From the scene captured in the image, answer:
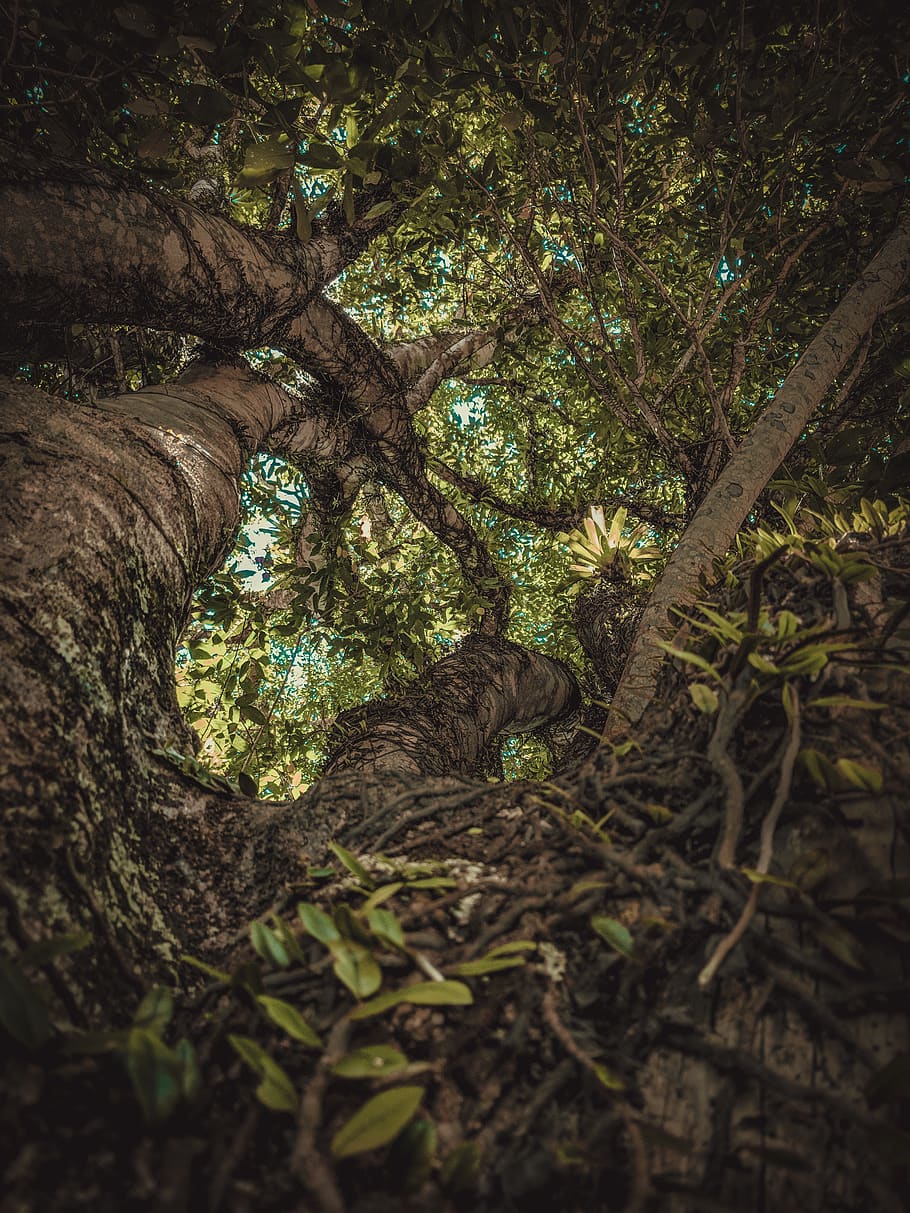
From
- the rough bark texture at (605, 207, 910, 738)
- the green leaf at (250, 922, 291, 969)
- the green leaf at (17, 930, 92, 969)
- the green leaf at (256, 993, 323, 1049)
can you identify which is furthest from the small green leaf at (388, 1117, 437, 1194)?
the rough bark texture at (605, 207, 910, 738)

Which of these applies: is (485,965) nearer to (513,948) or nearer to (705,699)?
(513,948)

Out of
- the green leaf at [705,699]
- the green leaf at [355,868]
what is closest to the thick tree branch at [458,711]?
the green leaf at [355,868]

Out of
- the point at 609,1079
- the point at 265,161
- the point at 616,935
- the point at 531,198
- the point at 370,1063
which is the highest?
the point at 531,198

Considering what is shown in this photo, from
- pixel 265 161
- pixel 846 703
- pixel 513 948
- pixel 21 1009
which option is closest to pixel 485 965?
pixel 513 948

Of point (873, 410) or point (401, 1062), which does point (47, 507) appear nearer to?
point (401, 1062)

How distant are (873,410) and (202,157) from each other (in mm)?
3908

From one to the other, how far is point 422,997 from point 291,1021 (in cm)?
13

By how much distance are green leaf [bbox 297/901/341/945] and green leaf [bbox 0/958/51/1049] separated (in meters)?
0.24

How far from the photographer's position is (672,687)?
1063 millimetres

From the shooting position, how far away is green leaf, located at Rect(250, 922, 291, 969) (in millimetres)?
642

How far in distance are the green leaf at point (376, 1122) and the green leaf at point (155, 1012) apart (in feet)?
0.65

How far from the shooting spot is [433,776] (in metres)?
1.34

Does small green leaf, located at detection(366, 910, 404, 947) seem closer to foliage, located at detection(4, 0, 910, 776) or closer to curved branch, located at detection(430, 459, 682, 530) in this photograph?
foliage, located at detection(4, 0, 910, 776)

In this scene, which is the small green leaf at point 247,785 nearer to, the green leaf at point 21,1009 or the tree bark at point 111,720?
the tree bark at point 111,720
